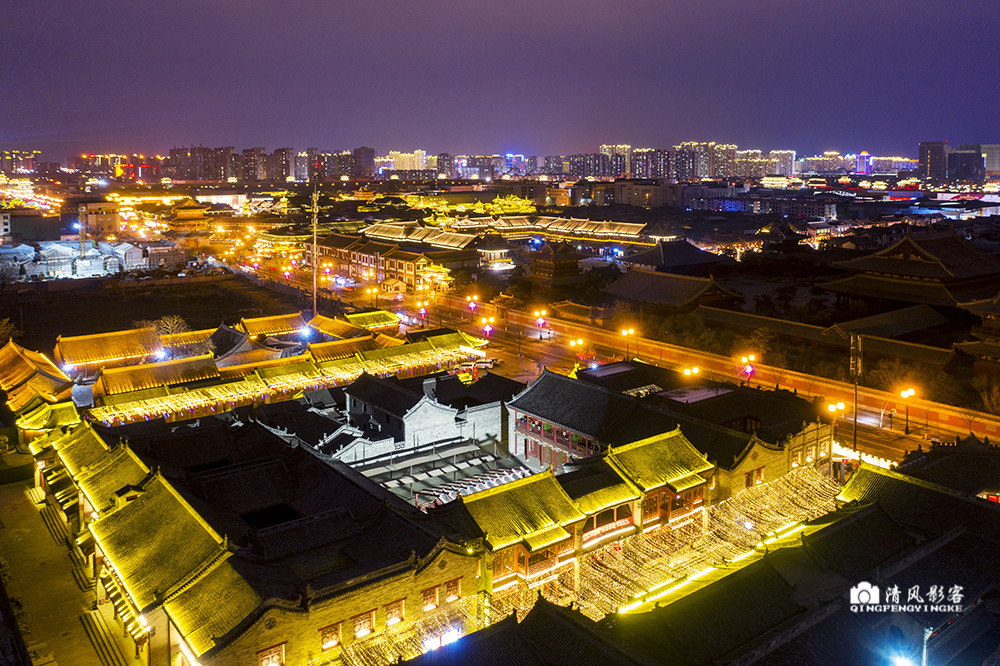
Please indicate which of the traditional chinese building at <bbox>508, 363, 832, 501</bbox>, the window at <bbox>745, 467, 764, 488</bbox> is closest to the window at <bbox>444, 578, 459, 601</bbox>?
the traditional chinese building at <bbox>508, 363, 832, 501</bbox>

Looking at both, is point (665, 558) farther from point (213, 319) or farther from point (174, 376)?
point (213, 319)

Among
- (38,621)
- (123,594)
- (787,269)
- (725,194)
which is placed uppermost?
(725,194)

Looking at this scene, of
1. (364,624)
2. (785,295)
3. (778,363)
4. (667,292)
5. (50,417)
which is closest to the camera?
(364,624)

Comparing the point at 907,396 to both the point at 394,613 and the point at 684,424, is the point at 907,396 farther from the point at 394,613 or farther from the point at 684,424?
the point at 394,613

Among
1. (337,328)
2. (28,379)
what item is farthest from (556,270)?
(28,379)

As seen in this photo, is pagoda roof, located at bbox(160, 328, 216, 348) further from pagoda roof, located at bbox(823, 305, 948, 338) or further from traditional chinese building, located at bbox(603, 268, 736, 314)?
pagoda roof, located at bbox(823, 305, 948, 338)

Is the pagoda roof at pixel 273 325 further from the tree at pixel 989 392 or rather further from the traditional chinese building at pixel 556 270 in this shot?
the tree at pixel 989 392

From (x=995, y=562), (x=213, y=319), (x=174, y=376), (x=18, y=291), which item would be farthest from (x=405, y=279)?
(x=995, y=562)

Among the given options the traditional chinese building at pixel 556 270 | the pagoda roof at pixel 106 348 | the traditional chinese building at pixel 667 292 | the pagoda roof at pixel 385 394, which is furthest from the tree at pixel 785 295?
the pagoda roof at pixel 106 348
